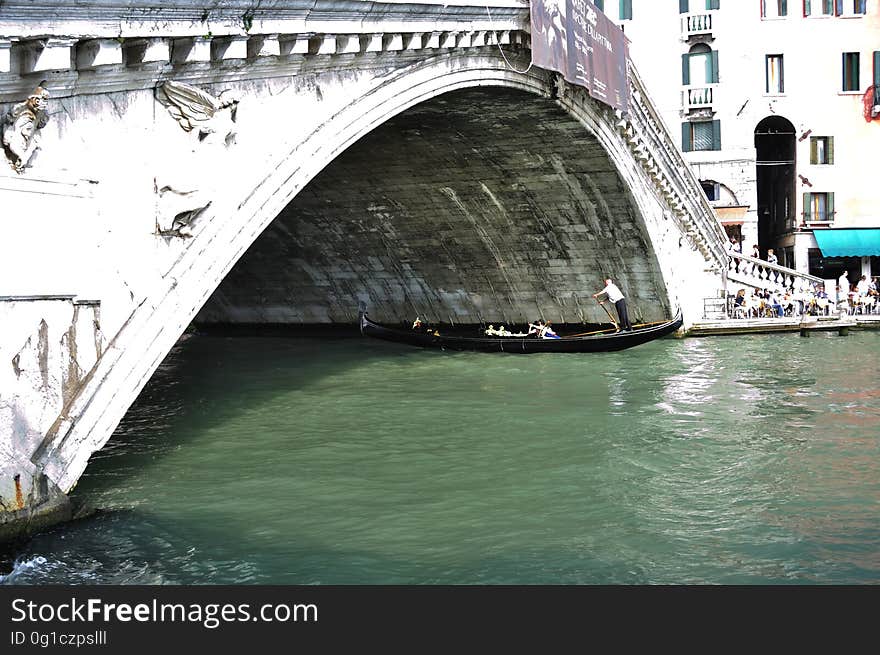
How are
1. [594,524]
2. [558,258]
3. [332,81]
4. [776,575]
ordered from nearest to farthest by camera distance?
[776,575]
[594,524]
[332,81]
[558,258]

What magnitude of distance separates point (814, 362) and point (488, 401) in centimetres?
398

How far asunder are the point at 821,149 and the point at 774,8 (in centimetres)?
271

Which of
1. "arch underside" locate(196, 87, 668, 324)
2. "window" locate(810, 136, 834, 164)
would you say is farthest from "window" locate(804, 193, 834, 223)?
"arch underside" locate(196, 87, 668, 324)

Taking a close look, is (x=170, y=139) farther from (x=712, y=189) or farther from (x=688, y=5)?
(x=688, y=5)

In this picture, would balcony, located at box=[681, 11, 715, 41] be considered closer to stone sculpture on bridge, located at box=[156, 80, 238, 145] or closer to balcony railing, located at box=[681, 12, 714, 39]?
balcony railing, located at box=[681, 12, 714, 39]

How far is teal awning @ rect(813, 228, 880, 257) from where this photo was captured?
18.1 meters

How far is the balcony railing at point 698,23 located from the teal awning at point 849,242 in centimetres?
424

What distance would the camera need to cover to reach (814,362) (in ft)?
34.6

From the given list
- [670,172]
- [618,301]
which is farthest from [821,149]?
[618,301]

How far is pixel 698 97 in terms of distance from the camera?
19.0 m

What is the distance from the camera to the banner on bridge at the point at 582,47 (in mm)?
8891

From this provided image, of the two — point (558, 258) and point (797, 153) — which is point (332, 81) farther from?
point (797, 153)

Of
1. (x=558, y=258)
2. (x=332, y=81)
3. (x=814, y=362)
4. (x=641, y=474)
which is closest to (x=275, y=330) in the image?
(x=558, y=258)

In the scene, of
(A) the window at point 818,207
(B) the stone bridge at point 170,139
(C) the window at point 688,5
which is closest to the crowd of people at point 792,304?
(A) the window at point 818,207
